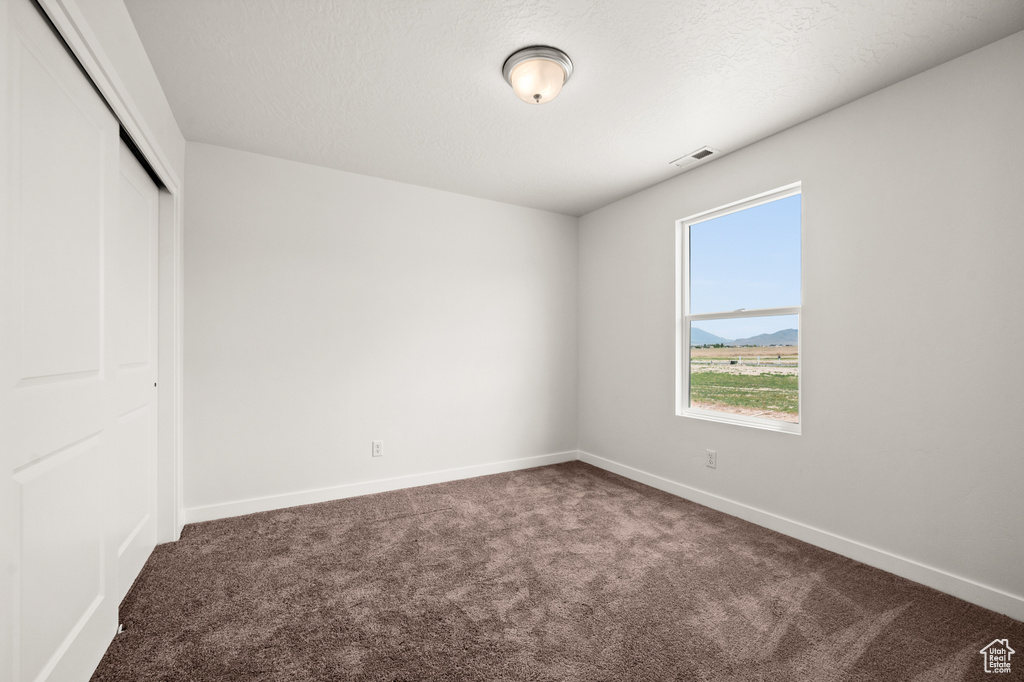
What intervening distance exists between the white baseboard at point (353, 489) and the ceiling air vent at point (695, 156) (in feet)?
9.35

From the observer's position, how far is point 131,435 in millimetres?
2182

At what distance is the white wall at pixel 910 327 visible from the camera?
1.98 m

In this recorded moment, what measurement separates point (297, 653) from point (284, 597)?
1.48ft

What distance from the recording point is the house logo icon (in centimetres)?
163

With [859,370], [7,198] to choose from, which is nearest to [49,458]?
[7,198]

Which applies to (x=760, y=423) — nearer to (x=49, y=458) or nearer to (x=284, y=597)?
(x=284, y=597)

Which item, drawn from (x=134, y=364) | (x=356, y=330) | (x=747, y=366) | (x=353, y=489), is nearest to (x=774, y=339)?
(x=747, y=366)

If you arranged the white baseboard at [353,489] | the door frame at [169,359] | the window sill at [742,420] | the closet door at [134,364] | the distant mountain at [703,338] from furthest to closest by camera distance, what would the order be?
the distant mountain at [703,338] < the white baseboard at [353,489] < the window sill at [742,420] < the door frame at [169,359] < the closet door at [134,364]

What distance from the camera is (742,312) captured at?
3.16m

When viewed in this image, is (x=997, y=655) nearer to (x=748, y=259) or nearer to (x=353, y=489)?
(x=748, y=259)

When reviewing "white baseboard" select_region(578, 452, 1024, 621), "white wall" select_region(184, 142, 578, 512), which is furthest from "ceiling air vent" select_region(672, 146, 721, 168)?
"white baseboard" select_region(578, 452, 1024, 621)

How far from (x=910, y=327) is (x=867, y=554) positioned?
1.22 metres

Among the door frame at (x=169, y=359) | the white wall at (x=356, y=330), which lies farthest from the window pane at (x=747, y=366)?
the door frame at (x=169, y=359)

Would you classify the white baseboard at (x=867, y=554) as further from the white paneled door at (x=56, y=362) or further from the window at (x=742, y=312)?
the white paneled door at (x=56, y=362)
